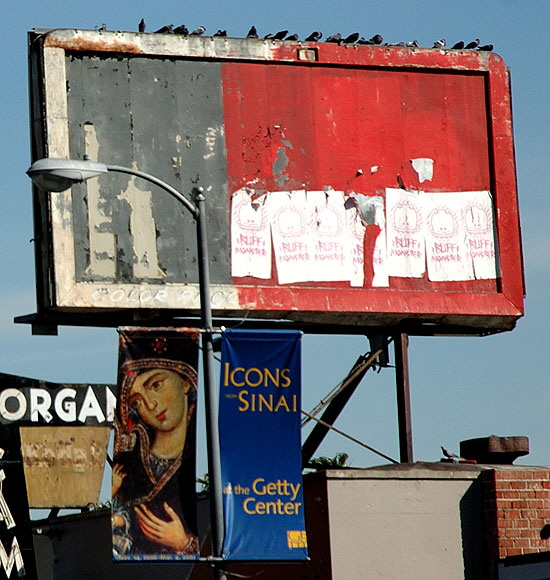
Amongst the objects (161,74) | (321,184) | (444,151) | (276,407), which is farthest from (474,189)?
(276,407)

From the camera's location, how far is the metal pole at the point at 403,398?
24875 mm

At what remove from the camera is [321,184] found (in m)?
25.4

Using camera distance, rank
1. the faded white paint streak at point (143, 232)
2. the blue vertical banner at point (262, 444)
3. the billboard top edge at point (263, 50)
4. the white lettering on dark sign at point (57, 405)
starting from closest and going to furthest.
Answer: the blue vertical banner at point (262, 444) → the faded white paint streak at point (143, 232) → the billboard top edge at point (263, 50) → the white lettering on dark sign at point (57, 405)

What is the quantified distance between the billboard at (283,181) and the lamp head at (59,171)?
6.78 metres

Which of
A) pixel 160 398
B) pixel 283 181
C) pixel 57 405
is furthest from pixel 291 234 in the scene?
pixel 160 398

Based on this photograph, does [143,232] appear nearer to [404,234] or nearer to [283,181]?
[283,181]

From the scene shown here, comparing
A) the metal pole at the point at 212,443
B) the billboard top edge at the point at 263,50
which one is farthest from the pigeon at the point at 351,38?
the metal pole at the point at 212,443

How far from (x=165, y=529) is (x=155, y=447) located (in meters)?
0.91

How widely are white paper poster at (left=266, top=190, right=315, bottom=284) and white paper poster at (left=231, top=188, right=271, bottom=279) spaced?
6.6 inches

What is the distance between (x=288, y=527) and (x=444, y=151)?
37.5 feet

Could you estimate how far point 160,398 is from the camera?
55.2ft

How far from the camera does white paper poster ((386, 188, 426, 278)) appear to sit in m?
25.9

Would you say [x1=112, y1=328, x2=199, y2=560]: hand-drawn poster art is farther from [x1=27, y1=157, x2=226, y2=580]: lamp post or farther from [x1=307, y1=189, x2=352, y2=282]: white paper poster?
[x1=307, y1=189, x2=352, y2=282]: white paper poster

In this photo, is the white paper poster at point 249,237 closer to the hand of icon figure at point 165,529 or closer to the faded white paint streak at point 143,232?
the faded white paint streak at point 143,232
